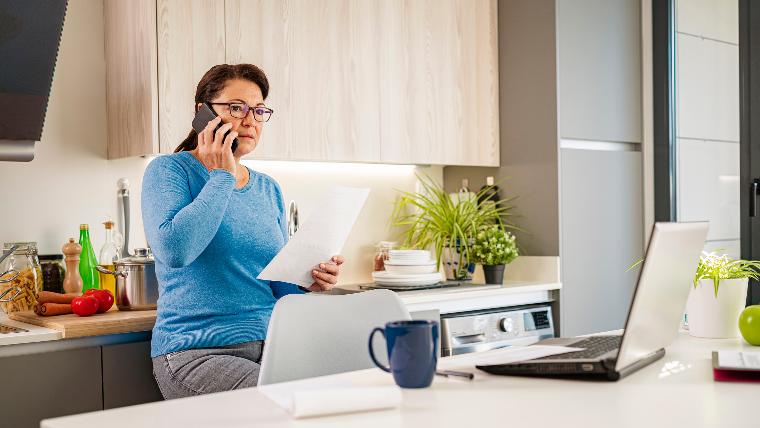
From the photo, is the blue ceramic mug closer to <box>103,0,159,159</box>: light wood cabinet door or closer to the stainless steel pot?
the stainless steel pot

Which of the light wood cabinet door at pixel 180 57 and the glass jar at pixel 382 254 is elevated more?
the light wood cabinet door at pixel 180 57

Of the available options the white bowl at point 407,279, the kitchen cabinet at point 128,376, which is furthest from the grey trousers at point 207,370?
the white bowl at point 407,279

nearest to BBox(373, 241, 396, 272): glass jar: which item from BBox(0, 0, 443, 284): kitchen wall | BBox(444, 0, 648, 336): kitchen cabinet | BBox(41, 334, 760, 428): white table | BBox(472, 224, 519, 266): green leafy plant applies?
BBox(472, 224, 519, 266): green leafy plant

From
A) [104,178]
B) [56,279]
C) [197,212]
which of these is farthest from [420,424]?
[104,178]

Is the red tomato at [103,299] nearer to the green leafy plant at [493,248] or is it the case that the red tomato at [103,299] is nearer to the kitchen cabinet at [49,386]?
the kitchen cabinet at [49,386]

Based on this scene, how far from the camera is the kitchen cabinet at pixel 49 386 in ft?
7.06

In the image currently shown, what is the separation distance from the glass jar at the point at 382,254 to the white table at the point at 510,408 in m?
2.08

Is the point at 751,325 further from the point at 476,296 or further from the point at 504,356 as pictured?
the point at 476,296

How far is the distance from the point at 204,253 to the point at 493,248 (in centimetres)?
148

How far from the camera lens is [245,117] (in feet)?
7.89

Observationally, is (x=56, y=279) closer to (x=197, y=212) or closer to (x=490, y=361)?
(x=197, y=212)

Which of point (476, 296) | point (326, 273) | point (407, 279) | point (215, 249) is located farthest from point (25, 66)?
point (476, 296)

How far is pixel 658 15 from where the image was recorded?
404 centimetres

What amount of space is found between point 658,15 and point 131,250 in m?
2.85
